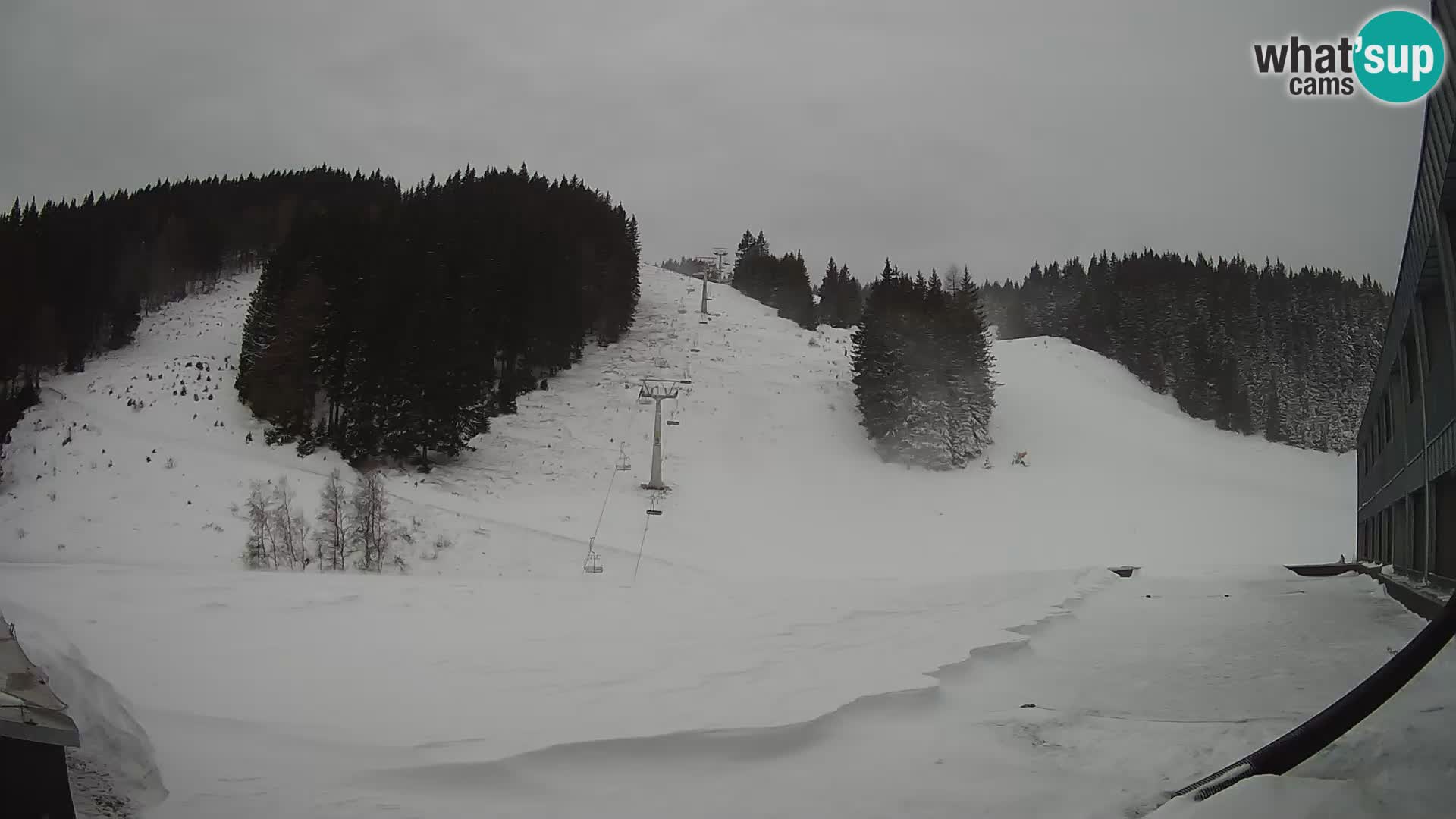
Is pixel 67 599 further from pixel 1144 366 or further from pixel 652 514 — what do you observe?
pixel 1144 366

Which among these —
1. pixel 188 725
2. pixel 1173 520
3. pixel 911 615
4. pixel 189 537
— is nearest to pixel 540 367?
pixel 189 537

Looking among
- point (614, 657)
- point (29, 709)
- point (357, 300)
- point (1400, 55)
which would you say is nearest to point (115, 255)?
point (357, 300)

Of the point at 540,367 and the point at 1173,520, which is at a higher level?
the point at 540,367

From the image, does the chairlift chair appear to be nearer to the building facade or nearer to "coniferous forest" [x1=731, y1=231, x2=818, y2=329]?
the building facade

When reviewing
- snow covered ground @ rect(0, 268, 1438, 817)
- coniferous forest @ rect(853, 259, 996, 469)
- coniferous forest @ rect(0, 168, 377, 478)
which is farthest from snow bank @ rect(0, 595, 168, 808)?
coniferous forest @ rect(853, 259, 996, 469)

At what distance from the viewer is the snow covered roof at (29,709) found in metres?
→ 2.75

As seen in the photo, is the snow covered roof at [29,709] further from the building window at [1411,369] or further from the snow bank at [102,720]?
the building window at [1411,369]

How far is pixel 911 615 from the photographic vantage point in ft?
35.5

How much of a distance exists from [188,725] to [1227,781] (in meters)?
→ 5.68

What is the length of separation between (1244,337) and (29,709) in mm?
77518

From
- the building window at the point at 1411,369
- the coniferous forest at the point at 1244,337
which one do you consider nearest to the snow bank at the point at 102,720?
the building window at the point at 1411,369

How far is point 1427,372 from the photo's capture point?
9812mm

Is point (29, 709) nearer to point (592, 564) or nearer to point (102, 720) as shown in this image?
point (102, 720)

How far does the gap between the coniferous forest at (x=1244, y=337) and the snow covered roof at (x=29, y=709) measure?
185ft
